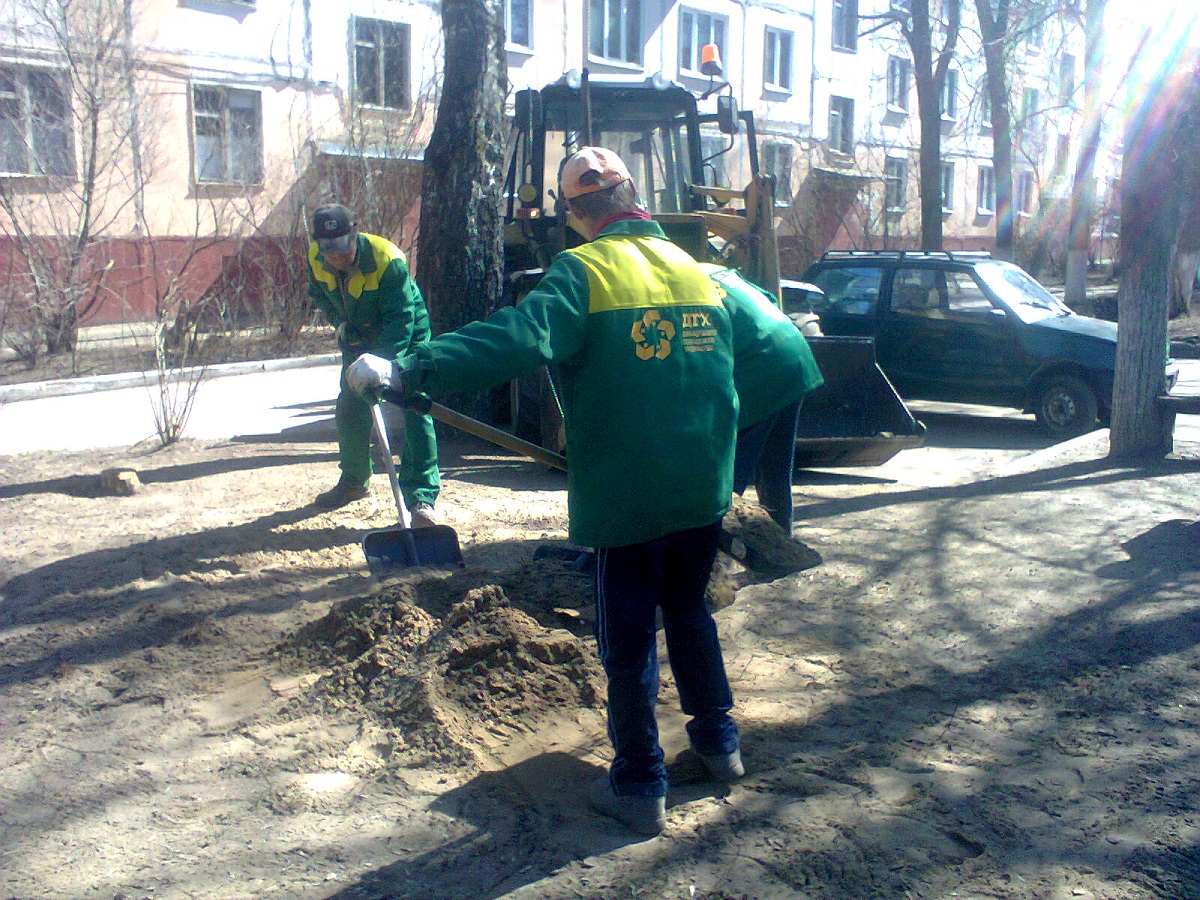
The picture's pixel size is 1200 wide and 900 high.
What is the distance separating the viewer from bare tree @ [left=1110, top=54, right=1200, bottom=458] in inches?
299

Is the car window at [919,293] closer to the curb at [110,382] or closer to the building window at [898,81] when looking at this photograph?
the curb at [110,382]

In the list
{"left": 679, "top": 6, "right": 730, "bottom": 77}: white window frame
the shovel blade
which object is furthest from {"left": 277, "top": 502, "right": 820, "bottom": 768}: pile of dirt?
{"left": 679, "top": 6, "right": 730, "bottom": 77}: white window frame

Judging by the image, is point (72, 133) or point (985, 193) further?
point (985, 193)

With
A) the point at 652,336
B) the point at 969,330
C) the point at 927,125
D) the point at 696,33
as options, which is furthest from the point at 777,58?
the point at 652,336

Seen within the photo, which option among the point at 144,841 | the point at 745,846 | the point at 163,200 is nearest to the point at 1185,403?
the point at 745,846

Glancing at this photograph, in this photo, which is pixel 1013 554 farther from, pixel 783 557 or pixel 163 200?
pixel 163 200

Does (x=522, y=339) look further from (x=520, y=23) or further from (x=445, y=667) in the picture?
(x=520, y=23)

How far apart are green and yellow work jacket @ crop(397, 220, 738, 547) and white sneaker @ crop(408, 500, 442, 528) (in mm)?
2779

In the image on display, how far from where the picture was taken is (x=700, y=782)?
10.9 feet

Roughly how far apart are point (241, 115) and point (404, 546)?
16958 millimetres

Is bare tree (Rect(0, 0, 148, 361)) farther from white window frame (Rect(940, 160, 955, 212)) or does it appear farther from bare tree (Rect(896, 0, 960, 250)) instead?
white window frame (Rect(940, 160, 955, 212))

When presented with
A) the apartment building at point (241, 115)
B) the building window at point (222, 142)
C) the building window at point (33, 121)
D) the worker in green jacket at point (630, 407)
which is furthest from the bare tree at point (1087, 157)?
the worker in green jacket at point (630, 407)

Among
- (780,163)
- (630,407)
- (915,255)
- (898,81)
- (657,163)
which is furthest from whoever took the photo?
(898,81)

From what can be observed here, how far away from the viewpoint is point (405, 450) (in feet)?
19.8
